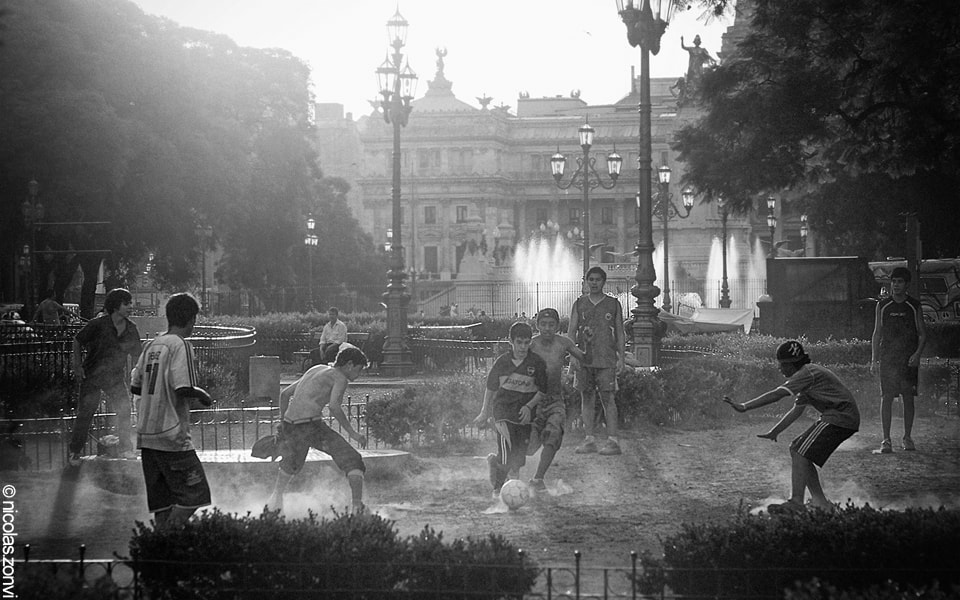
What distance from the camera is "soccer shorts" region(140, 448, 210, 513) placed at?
266 inches

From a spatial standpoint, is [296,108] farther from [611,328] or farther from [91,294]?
[611,328]

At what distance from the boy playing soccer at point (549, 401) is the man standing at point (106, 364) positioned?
141 inches

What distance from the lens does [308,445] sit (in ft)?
26.3

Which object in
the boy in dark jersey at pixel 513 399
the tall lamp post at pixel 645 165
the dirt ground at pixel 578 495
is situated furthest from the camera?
the tall lamp post at pixel 645 165

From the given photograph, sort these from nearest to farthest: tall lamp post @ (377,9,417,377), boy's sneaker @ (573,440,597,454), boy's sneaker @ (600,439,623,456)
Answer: boy's sneaker @ (600,439,623,456) < boy's sneaker @ (573,440,597,454) < tall lamp post @ (377,9,417,377)

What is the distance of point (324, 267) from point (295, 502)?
171ft

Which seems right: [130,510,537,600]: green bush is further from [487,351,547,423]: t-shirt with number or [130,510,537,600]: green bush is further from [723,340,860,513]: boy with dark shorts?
[487,351,547,423]: t-shirt with number

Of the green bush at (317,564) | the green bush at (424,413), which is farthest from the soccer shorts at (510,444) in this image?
the green bush at (317,564)

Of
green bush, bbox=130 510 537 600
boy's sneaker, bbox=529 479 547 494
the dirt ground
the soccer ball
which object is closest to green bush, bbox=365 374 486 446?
the dirt ground

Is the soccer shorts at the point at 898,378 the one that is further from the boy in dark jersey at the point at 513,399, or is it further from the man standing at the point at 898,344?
the boy in dark jersey at the point at 513,399

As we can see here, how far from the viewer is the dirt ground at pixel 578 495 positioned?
7781 mm

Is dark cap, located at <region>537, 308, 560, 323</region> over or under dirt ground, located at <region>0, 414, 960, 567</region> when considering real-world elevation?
over

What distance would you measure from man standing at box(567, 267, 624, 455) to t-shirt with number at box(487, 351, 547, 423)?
175 cm

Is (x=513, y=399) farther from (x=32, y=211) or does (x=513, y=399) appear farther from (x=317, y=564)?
(x=32, y=211)
